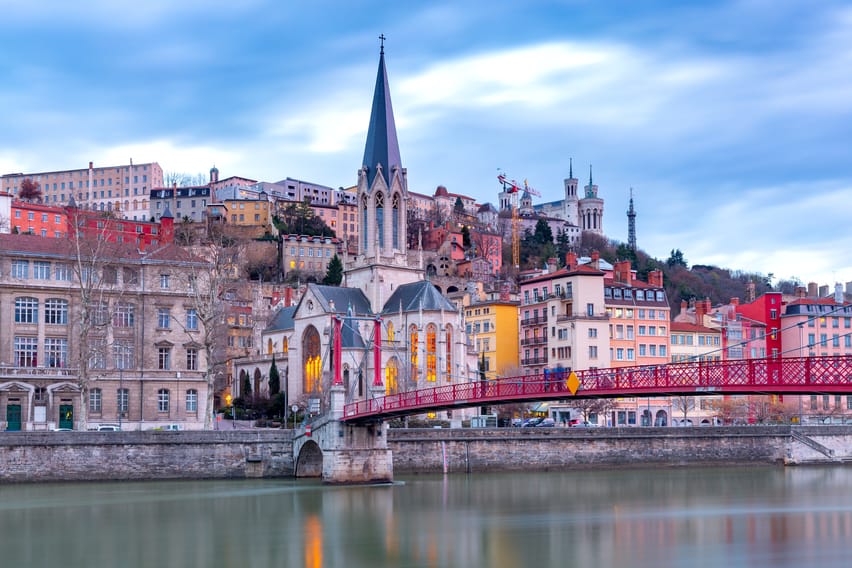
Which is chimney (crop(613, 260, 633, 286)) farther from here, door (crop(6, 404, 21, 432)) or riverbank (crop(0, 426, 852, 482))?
door (crop(6, 404, 21, 432))

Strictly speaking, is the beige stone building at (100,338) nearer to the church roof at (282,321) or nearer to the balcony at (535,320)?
the church roof at (282,321)

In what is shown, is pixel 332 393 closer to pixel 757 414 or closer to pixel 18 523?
pixel 18 523

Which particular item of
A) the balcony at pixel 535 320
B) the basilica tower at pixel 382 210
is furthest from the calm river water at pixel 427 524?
the balcony at pixel 535 320

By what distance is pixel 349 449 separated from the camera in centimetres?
4581

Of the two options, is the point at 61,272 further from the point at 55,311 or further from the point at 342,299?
the point at 342,299

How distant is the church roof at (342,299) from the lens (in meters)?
74.7

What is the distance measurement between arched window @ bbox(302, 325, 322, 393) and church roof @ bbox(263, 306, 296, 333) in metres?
6.57

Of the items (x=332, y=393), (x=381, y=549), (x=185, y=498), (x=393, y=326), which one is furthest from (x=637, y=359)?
(x=381, y=549)

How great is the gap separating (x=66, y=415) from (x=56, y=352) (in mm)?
3073

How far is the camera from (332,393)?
45.9 metres

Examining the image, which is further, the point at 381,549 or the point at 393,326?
the point at 393,326

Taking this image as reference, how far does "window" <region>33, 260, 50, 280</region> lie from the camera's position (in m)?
55.4

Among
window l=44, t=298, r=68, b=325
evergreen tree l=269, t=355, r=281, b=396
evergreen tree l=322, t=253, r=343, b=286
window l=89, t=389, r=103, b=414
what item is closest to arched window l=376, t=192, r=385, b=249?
evergreen tree l=269, t=355, r=281, b=396

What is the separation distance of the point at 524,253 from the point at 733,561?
128023mm
